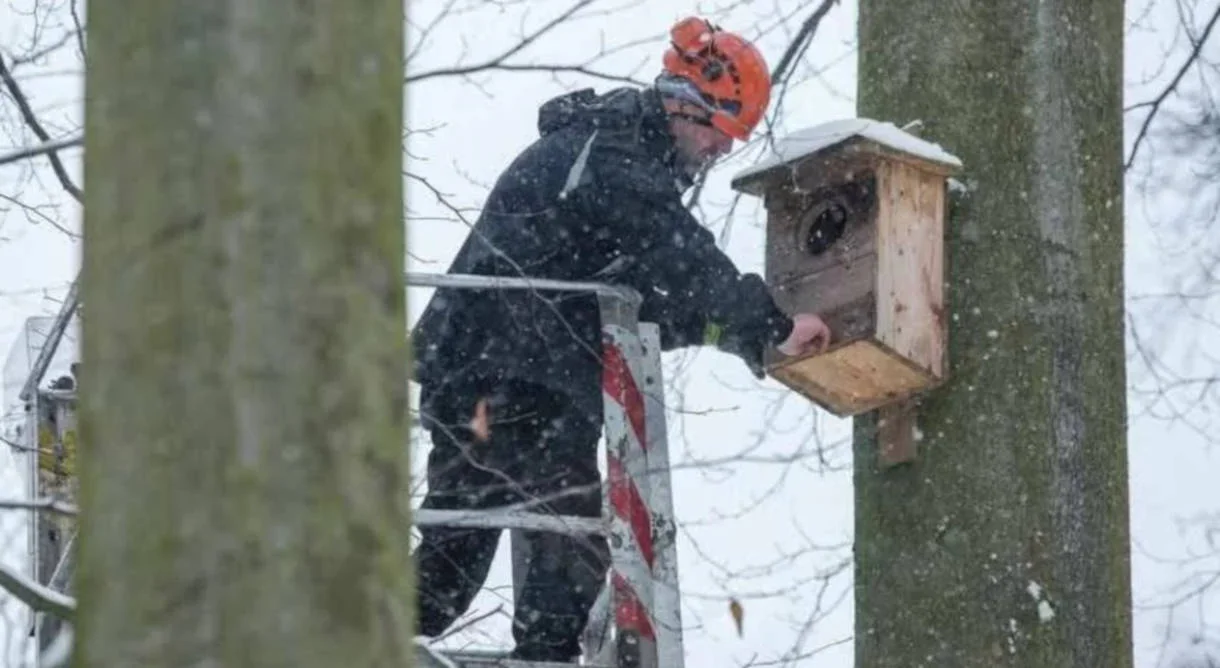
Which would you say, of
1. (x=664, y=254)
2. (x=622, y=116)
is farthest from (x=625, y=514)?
(x=622, y=116)

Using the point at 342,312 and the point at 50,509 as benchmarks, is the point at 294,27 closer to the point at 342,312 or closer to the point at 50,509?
the point at 342,312

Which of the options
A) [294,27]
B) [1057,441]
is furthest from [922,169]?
[294,27]

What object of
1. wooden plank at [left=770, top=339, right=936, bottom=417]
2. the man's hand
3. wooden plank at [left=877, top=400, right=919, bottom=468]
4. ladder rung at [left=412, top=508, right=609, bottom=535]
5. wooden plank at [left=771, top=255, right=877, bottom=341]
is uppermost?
wooden plank at [left=771, top=255, right=877, bottom=341]

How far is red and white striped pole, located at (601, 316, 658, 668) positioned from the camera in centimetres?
520

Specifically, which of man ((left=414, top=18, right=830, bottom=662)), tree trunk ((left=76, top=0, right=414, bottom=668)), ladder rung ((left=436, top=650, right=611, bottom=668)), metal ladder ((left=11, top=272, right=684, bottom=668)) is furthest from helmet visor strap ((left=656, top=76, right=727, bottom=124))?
tree trunk ((left=76, top=0, right=414, bottom=668))

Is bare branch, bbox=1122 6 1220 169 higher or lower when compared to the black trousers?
higher

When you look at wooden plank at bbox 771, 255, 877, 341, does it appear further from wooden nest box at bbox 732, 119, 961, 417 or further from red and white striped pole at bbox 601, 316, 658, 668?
red and white striped pole at bbox 601, 316, 658, 668

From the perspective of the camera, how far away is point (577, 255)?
18.4 feet

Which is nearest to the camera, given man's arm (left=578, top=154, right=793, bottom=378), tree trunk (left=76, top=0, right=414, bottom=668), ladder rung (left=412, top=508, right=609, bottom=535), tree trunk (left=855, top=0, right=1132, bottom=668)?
tree trunk (left=76, top=0, right=414, bottom=668)

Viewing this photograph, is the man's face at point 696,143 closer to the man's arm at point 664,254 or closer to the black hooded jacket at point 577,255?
the black hooded jacket at point 577,255

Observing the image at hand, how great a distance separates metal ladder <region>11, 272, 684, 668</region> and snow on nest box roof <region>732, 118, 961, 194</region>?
0.49 metres

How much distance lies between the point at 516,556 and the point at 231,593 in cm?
381

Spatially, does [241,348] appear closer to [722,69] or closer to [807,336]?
[807,336]

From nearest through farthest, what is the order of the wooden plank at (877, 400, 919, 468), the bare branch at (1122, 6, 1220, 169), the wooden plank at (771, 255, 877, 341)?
1. the wooden plank at (877, 400, 919, 468)
2. the wooden plank at (771, 255, 877, 341)
3. the bare branch at (1122, 6, 1220, 169)
